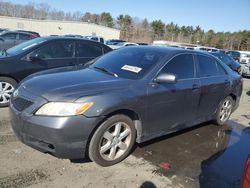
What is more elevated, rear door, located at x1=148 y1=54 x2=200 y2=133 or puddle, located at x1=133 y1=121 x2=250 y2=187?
rear door, located at x1=148 y1=54 x2=200 y2=133

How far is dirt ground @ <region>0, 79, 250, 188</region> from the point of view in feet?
12.0

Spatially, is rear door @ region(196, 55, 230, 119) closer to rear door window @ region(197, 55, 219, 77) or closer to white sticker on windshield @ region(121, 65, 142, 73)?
rear door window @ region(197, 55, 219, 77)

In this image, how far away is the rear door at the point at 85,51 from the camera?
7508mm

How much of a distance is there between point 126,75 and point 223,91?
2531 millimetres

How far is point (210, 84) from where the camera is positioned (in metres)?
5.64

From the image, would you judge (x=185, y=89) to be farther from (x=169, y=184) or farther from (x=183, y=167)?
(x=169, y=184)

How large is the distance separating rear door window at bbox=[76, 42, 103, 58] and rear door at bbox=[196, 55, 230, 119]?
311 cm

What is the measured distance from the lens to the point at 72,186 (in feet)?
11.6

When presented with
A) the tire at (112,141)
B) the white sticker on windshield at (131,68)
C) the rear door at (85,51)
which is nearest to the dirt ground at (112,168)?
the tire at (112,141)

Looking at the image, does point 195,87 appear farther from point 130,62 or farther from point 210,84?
point 130,62

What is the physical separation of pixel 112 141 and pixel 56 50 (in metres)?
3.75

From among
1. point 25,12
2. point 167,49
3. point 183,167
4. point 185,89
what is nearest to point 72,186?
point 183,167

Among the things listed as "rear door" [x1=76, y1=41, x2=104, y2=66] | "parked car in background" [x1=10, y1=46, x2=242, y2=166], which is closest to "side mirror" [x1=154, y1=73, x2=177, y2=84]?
"parked car in background" [x1=10, y1=46, x2=242, y2=166]

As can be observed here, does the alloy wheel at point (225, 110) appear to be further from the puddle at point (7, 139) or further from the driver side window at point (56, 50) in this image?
the puddle at point (7, 139)
